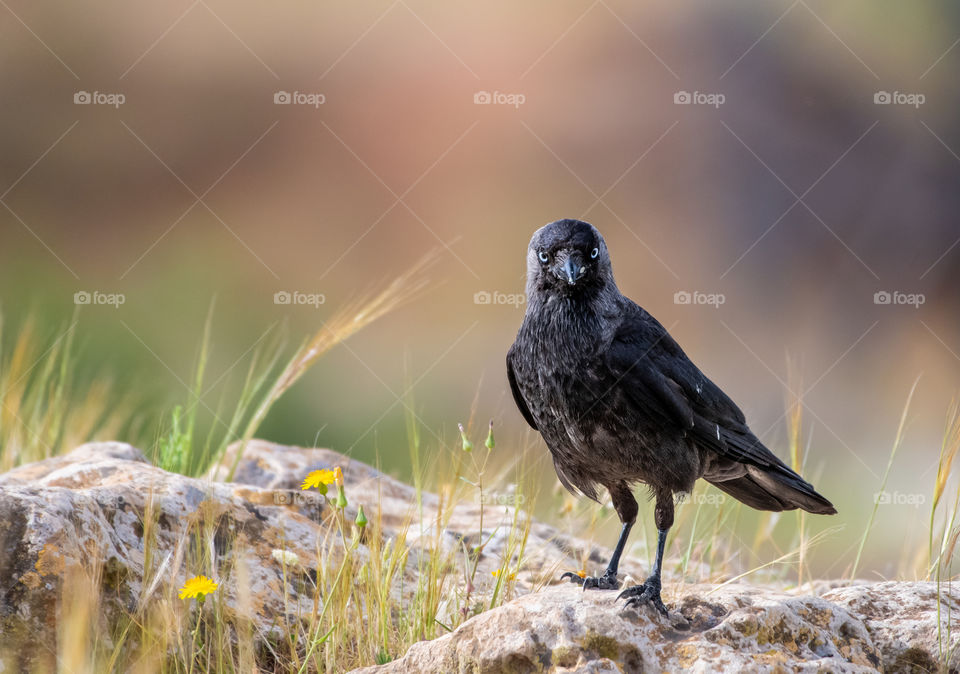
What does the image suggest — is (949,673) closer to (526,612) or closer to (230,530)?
(526,612)

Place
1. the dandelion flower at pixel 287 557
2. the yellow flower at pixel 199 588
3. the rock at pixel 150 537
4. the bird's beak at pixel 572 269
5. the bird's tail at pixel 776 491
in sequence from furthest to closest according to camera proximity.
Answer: the bird's tail at pixel 776 491 → the dandelion flower at pixel 287 557 → the bird's beak at pixel 572 269 → the rock at pixel 150 537 → the yellow flower at pixel 199 588

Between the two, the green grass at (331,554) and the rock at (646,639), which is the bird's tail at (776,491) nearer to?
the green grass at (331,554)

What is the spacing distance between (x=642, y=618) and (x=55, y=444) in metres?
4.04

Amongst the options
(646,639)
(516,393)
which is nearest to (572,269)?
(516,393)

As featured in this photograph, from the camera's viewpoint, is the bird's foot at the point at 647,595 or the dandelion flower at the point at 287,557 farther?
the dandelion flower at the point at 287,557

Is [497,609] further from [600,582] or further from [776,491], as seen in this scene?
[776,491]

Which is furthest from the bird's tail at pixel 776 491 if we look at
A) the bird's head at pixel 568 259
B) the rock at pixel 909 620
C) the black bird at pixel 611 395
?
the bird's head at pixel 568 259

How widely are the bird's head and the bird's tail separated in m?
1.09

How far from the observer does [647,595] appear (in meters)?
3.14

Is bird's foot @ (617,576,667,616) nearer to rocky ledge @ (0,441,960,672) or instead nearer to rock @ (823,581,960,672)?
rocky ledge @ (0,441,960,672)

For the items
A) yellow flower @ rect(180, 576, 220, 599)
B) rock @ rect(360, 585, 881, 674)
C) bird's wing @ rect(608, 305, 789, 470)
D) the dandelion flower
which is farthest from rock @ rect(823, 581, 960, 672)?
yellow flower @ rect(180, 576, 220, 599)

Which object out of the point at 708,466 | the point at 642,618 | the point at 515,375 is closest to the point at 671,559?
the point at 708,466

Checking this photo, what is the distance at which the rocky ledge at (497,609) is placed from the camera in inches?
116

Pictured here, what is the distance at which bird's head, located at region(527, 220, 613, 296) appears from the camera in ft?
12.3
